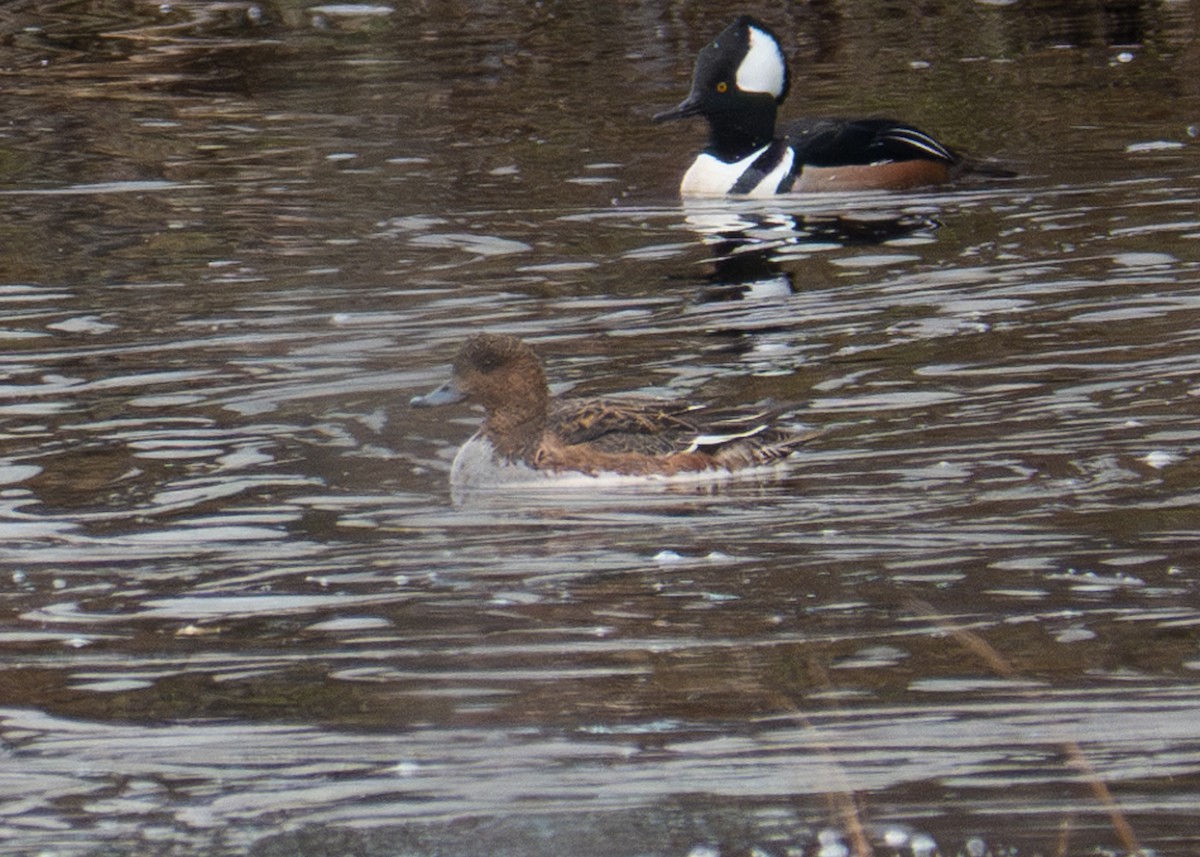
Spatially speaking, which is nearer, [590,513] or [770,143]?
[590,513]

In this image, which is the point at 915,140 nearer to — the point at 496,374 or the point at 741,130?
the point at 741,130

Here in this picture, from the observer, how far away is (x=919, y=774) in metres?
4.80

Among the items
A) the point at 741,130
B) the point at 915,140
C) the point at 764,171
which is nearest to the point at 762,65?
the point at 741,130

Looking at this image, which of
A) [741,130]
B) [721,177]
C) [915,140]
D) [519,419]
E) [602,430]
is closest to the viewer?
[602,430]

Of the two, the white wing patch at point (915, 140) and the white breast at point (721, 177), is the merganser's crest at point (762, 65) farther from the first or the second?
the white wing patch at point (915, 140)

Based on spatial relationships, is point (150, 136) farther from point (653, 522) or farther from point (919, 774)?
point (919, 774)

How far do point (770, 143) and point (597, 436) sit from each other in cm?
642

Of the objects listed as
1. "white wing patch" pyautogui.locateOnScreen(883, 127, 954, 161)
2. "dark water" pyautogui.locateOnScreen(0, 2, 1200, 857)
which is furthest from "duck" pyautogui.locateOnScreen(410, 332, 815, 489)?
"white wing patch" pyautogui.locateOnScreen(883, 127, 954, 161)

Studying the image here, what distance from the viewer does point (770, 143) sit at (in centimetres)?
1359

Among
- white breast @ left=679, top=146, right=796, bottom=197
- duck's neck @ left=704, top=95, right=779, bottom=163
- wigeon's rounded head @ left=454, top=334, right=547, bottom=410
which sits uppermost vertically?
wigeon's rounded head @ left=454, top=334, right=547, bottom=410

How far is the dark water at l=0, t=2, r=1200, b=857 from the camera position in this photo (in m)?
4.84

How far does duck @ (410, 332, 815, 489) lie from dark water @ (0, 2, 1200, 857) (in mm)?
133

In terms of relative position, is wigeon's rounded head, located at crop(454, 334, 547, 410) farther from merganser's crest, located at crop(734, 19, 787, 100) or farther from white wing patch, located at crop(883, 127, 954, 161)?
merganser's crest, located at crop(734, 19, 787, 100)

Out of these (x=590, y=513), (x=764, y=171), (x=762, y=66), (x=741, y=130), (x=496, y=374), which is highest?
(x=762, y=66)
